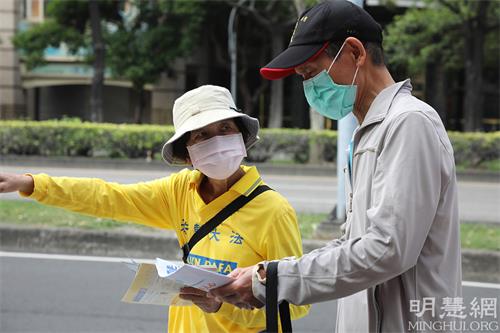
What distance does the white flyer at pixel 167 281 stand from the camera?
5.88ft

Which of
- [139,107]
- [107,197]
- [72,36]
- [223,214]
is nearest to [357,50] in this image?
[223,214]

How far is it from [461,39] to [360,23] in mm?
18218

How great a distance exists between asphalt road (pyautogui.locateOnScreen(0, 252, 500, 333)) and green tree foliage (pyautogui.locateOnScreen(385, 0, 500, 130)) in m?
12.4

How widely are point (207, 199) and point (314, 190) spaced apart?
395 inches

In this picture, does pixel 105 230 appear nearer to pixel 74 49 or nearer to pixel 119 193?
pixel 119 193

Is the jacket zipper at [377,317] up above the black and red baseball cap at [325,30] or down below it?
below

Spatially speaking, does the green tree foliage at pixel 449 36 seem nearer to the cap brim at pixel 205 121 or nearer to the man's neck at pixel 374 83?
the cap brim at pixel 205 121

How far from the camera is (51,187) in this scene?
234 centimetres

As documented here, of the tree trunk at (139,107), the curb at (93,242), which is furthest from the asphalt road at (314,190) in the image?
the tree trunk at (139,107)

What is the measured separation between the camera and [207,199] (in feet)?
7.85

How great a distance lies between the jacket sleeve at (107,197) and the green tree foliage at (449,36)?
14998 millimetres

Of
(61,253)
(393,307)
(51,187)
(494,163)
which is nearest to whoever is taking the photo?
(393,307)

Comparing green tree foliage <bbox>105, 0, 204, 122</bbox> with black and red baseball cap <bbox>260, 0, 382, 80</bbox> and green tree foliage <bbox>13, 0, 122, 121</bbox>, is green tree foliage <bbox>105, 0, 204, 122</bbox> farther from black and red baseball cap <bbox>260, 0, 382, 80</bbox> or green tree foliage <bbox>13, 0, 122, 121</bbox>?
black and red baseball cap <bbox>260, 0, 382, 80</bbox>

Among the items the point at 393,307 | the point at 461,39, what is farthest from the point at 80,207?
the point at 461,39
